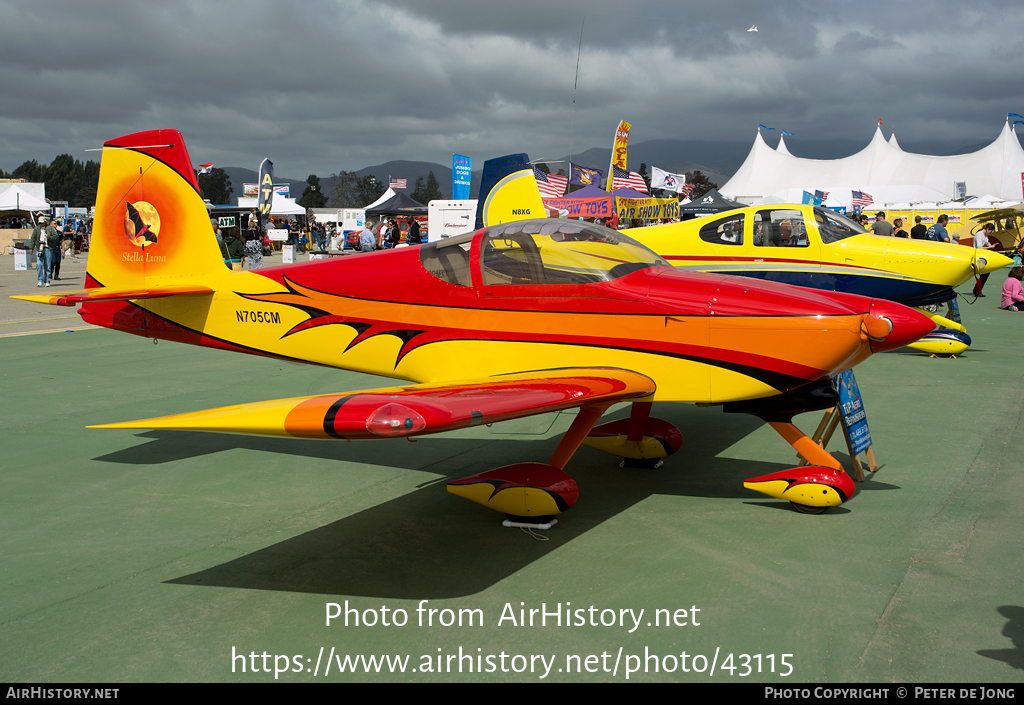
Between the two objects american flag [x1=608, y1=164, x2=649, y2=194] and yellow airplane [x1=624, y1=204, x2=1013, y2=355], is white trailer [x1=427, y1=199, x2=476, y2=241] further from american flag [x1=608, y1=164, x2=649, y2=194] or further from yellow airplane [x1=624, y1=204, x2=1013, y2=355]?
yellow airplane [x1=624, y1=204, x2=1013, y2=355]

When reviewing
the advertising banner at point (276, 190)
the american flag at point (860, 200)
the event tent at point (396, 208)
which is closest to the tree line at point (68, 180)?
the advertising banner at point (276, 190)

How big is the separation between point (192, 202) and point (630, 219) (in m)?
23.9

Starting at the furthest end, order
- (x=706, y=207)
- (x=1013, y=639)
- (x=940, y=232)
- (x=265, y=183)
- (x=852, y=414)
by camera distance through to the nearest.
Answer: (x=706, y=207) → (x=265, y=183) → (x=940, y=232) → (x=852, y=414) → (x=1013, y=639)

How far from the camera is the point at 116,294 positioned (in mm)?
5664

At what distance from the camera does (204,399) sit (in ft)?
24.9

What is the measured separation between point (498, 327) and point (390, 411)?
67.0 inches

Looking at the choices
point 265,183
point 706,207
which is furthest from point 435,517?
point 265,183

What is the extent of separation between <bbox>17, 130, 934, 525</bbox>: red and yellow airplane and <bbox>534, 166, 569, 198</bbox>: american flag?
23378mm

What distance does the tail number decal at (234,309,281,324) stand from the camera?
18.2 feet

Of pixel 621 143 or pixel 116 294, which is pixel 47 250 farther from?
pixel 621 143

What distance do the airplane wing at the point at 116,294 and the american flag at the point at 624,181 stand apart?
26.6 meters

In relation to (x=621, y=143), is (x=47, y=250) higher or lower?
lower

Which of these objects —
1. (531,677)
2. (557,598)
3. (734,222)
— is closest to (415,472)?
(557,598)

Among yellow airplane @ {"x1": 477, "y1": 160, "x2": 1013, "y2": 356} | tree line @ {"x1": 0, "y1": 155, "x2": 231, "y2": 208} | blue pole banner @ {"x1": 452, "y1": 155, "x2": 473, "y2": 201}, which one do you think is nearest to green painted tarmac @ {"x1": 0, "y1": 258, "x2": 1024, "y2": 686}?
yellow airplane @ {"x1": 477, "y1": 160, "x2": 1013, "y2": 356}
